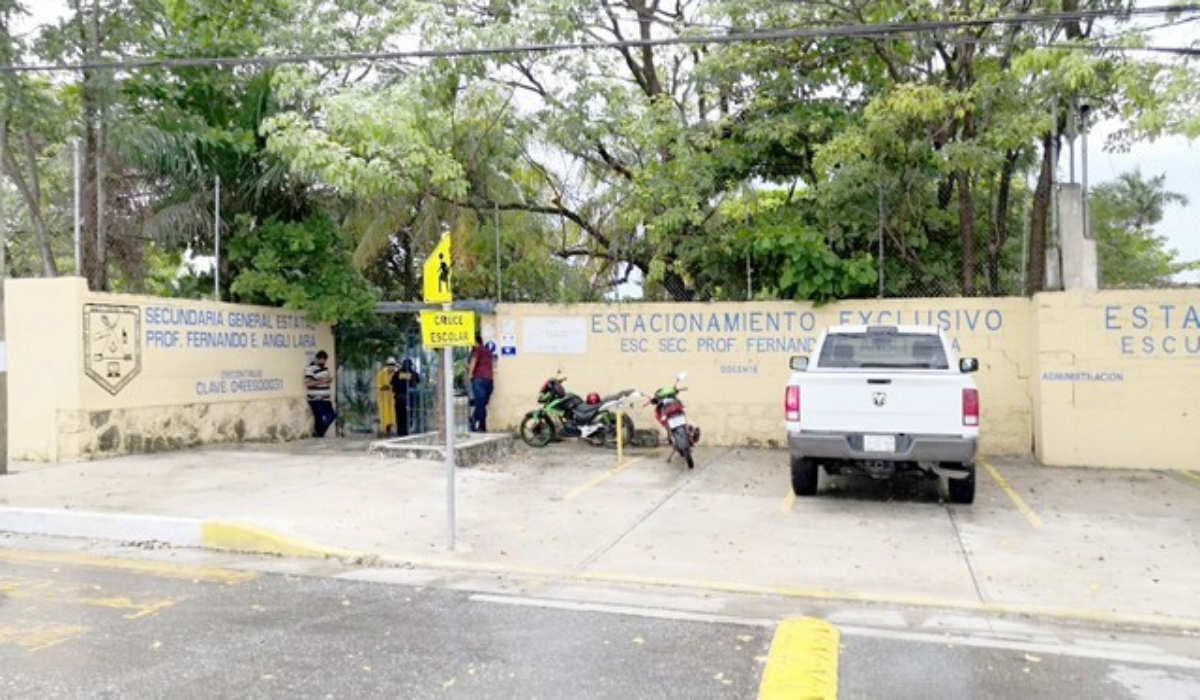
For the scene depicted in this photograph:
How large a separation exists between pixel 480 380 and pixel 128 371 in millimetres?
5016

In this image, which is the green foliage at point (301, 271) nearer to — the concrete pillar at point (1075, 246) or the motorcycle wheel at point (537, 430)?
the motorcycle wheel at point (537, 430)

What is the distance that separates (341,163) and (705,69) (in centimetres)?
583

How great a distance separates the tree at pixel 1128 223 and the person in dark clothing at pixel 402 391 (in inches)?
595

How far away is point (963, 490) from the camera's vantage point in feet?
29.9

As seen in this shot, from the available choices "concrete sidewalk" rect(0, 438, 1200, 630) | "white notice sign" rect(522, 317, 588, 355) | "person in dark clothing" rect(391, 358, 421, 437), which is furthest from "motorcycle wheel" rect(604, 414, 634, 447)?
"person in dark clothing" rect(391, 358, 421, 437)

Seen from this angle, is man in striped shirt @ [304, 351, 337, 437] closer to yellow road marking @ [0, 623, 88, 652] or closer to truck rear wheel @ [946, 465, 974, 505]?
yellow road marking @ [0, 623, 88, 652]

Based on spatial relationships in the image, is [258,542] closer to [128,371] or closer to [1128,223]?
[128,371]

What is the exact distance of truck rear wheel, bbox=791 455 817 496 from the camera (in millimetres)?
9320

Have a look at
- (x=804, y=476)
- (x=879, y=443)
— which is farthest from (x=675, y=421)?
(x=879, y=443)

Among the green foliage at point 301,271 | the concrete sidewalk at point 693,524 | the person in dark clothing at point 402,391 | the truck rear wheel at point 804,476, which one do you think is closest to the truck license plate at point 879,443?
the concrete sidewalk at point 693,524

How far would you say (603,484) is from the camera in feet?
34.3

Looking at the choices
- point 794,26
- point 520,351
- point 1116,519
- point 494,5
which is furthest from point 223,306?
point 1116,519

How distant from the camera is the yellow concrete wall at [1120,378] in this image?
1119cm

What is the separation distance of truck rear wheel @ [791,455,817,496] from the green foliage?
851cm
